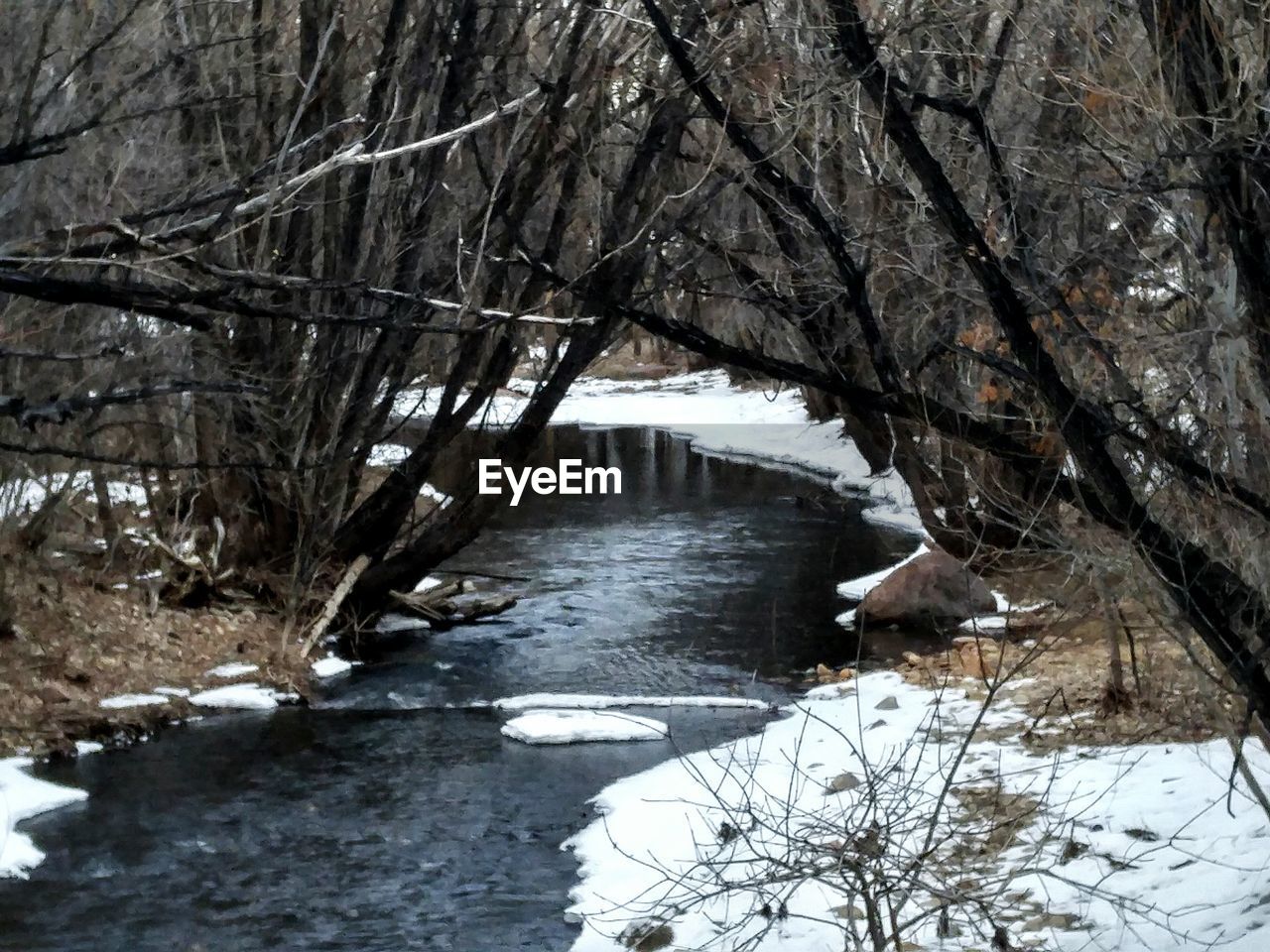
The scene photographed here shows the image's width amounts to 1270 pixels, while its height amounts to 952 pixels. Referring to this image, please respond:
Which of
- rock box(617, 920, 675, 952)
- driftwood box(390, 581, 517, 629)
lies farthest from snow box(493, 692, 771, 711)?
rock box(617, 920, 675, 952)

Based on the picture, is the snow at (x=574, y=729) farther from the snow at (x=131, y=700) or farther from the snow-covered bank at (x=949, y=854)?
the snow at (x=131, y=700)

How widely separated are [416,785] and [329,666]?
3.52m

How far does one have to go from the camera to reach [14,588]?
11.6 meters

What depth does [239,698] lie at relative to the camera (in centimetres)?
1109

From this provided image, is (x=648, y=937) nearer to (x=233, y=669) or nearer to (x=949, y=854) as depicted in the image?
(x=949, y=854)

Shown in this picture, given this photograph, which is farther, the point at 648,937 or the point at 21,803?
the point at 21,803

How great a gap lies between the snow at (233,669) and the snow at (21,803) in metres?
2.25

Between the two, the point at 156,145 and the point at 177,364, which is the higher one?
the point at 156,145

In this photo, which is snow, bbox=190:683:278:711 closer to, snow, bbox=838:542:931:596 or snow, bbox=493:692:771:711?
snow, bbox=493:692:771:711

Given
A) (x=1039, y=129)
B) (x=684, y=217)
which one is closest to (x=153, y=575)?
(x=684, y=217)

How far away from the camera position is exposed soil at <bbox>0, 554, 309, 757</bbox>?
395 inches

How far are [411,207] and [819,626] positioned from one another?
17.7ft

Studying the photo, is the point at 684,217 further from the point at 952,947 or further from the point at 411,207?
the point at 952,947

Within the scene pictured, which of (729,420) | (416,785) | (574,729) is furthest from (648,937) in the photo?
(729,420)
